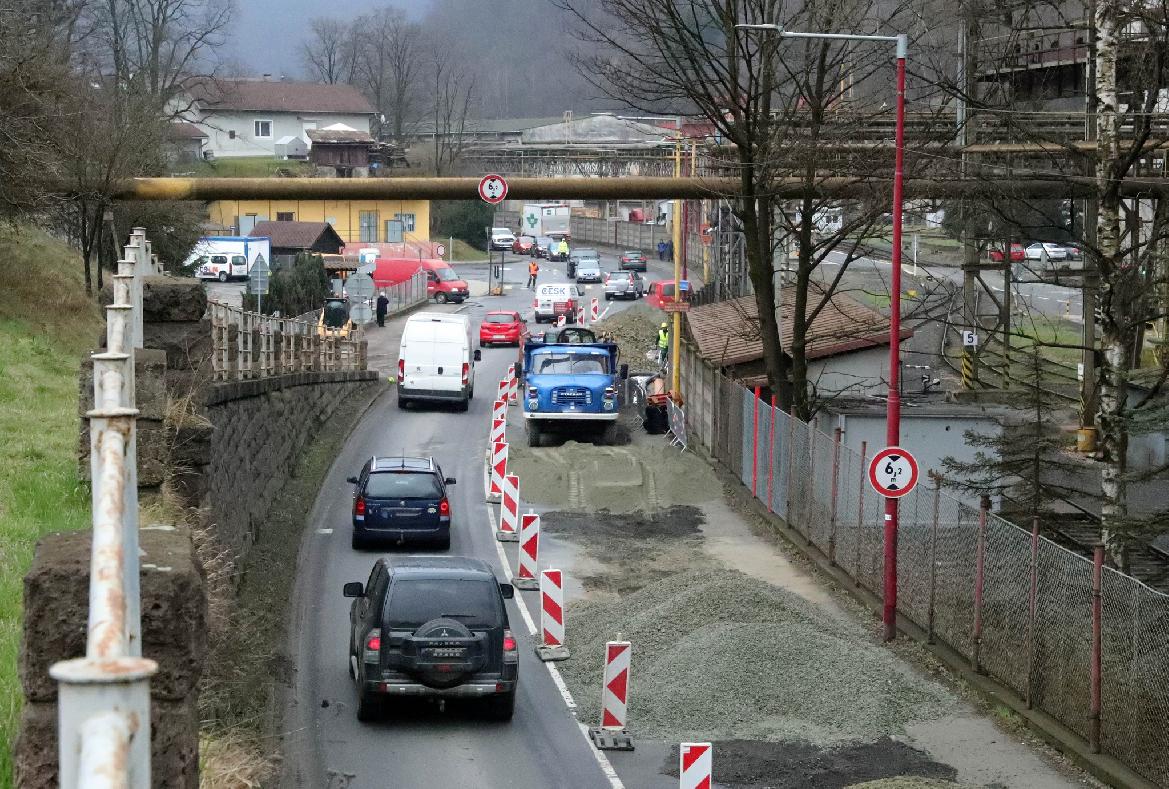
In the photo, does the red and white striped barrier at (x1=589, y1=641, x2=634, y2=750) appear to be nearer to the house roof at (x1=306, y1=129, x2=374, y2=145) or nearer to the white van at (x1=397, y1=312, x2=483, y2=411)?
the white van at (x1=397, y1=312, x2=483, y2=411)

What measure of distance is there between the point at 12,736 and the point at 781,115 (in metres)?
25.4

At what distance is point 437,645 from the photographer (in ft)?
48.9

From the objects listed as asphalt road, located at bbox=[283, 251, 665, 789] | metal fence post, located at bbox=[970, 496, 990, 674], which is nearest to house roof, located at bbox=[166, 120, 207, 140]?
asphalt road, located at bbox=[283, 251, 665, 789]

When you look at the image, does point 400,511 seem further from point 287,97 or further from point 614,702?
point 287,97

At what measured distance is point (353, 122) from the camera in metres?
126

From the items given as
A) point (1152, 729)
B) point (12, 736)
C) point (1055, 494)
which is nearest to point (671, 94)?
point (1055, 494)

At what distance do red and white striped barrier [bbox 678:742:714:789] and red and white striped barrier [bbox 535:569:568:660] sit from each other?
6.78 meters

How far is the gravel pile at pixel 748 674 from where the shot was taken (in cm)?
1502

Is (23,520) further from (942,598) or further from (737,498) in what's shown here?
(737,498)

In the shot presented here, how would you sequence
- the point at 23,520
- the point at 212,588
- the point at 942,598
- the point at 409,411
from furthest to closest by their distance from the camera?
the point at 409,411 < the point at 942,598 < the point at 212,588 < the point at 23,520

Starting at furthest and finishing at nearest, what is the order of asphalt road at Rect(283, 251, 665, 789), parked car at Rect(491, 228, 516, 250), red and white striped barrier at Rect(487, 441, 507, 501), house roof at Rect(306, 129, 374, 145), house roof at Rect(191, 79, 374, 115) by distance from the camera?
house roof at Rect(191, 79, 374, 115)
parked car at Rect(491, 228, 516, 250)
house roof at Rect(306, 129, 374, 145)
red and white striped barrier at Rect(487, 441, 507, 501)
asphalt road at Rect(283, 251, 665, 789)

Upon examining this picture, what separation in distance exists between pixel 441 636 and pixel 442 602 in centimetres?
64

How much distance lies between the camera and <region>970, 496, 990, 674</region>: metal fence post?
16.2 metres

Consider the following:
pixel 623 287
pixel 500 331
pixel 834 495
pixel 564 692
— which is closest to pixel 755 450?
pixel 834 495
